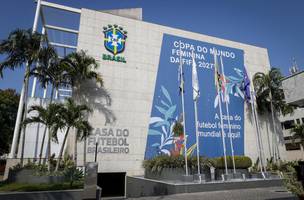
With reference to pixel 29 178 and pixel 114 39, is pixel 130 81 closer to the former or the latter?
pixel 114 39

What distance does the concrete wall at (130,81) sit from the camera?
19609 mm

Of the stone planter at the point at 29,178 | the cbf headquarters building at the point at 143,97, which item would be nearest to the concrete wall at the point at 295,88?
the cbf headquarters building at the point at 143,97

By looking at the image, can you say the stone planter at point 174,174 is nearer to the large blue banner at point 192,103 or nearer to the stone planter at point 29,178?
the large blue banner at point 192,103

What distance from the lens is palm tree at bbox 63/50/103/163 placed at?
17.9 metres

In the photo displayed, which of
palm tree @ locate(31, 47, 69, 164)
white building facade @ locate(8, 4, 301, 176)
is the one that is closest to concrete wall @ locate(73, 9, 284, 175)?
white building facade @ locate(8, 4, 301, 176)

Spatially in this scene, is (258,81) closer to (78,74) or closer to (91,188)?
(78,74)

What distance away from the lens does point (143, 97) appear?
71.2 ft

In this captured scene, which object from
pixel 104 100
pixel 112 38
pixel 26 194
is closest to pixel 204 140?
pixel 104 100

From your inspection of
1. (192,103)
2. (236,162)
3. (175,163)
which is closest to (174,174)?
(175,163)

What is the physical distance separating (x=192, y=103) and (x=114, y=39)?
10.6 meters

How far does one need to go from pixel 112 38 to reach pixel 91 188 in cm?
1777

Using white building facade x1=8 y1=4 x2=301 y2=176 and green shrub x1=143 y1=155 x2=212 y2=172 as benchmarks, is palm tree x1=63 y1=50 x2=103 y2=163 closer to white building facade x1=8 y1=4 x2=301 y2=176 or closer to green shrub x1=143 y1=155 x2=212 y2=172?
white building facade x1=8 y1=4 x2=301 y2=176

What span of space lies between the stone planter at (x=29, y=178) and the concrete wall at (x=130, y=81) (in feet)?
15.0

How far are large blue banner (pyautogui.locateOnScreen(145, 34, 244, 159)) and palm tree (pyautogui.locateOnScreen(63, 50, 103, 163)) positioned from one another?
6743mm
